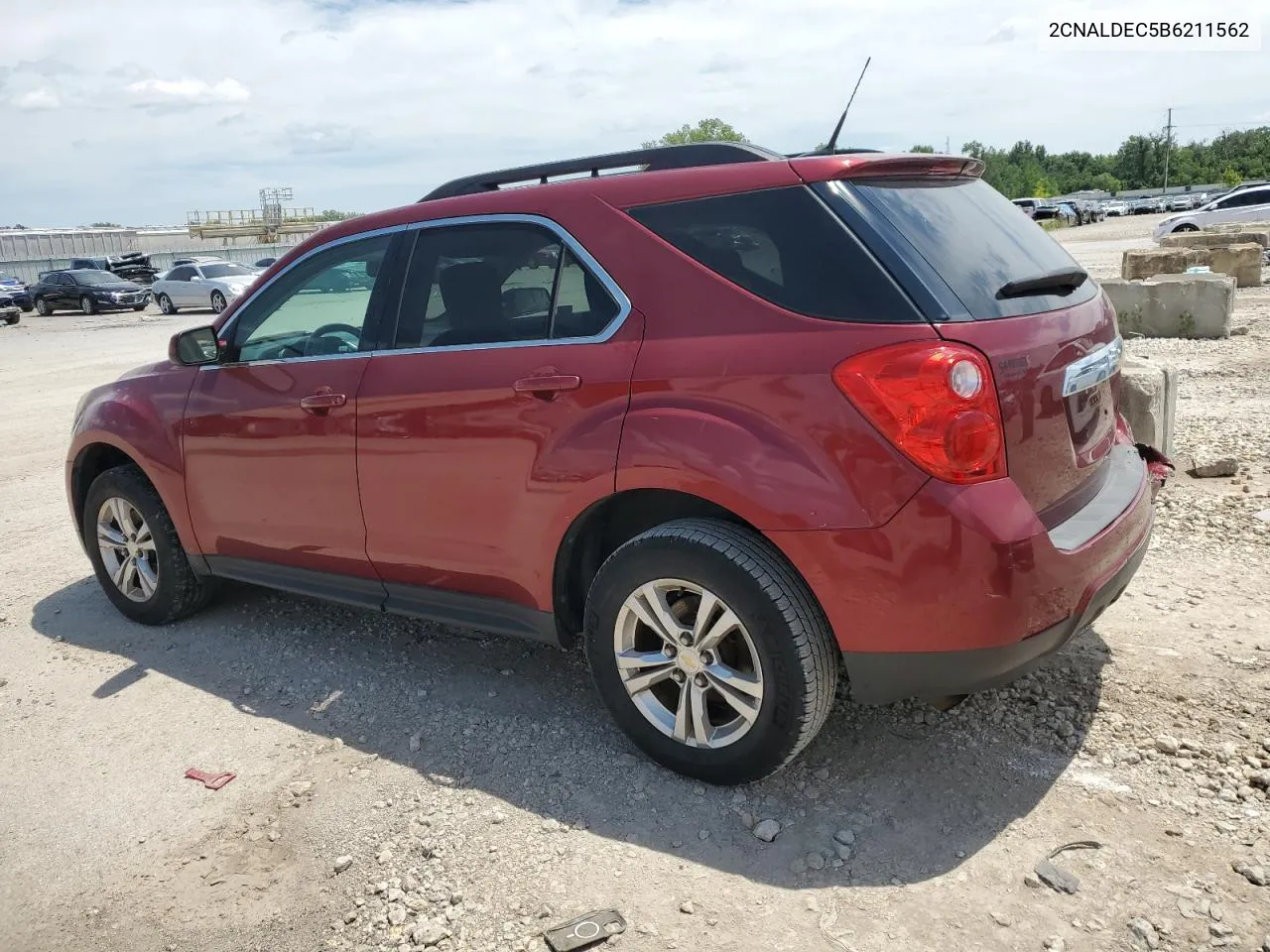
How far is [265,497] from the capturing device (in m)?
4.28

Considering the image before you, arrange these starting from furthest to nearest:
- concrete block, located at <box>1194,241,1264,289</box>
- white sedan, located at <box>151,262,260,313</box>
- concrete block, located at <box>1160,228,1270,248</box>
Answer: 1. white sedan, located at <box>151,262,260,313</box>
2. concrete block, located at <box>1160,228,1270,248</box>
3. concrete block, located at <box>1194,241,1264,289</box>

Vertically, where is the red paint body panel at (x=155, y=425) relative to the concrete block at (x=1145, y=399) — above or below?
above

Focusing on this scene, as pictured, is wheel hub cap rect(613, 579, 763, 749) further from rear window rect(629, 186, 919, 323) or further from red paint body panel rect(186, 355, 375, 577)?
red paint body panel rect(186, 355, 375, 577)

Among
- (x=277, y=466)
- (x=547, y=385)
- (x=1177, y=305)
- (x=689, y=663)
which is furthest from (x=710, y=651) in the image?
(x=1177, y=305)

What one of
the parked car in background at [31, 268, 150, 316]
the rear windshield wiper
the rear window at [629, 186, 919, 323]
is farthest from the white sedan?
the rear windshield wiper

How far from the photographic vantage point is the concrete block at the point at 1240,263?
1723 cm

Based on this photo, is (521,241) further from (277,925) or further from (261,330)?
(277,925)

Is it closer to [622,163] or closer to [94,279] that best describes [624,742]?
[622,163]

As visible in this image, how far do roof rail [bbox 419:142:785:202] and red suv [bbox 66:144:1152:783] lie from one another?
15mm

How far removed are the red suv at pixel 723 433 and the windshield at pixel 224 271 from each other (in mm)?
29284

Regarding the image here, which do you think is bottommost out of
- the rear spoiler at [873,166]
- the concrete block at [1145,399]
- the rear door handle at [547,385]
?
the concrete block at [1145,399]

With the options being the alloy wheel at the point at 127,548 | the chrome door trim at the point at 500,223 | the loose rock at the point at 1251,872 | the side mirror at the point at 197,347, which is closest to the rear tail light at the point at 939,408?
the chrome door trim at the point at 500,223

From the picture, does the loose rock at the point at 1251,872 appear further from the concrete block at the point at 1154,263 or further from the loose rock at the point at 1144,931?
the concrete block at the point at 1154,263

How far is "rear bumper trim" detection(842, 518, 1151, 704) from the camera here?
9.05 feet
